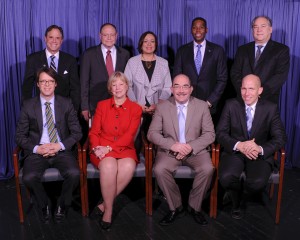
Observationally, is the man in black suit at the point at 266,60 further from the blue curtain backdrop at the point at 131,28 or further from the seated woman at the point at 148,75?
the seated woman at the point at 148,75

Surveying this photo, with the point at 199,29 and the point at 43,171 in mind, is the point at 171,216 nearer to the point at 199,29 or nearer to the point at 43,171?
the point at 43,171

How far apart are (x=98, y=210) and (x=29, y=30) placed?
7.65ft

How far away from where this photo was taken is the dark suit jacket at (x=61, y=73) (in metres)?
4.63

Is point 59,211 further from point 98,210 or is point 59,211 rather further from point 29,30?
point 29,30

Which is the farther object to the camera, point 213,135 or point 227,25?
point 227,25

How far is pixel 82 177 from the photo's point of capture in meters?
3.97

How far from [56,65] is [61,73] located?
0.34 ft

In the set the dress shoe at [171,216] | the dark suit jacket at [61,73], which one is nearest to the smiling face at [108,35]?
the dark suit jacket at [61,73]

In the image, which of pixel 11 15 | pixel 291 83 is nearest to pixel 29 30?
pixel 11 15

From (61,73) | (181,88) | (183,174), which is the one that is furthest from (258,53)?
(61,73)

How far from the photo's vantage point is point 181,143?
404cm

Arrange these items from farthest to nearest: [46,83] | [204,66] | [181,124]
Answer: [204,66], [181,124], [46,83]

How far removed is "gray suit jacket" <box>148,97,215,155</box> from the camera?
4.06 metres

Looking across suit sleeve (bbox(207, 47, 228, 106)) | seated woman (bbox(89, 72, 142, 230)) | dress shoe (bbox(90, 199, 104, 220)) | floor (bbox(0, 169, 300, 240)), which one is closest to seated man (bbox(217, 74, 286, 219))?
floor (bbox(0, 169, 300, 240))
